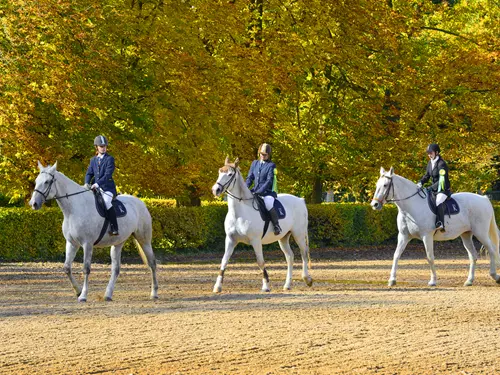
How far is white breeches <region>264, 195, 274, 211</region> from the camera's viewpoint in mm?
17953

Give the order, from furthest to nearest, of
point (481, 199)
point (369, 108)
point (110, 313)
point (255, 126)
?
point (369, 108) < point (255, 126) < point (481, 199) < point (110, 313)

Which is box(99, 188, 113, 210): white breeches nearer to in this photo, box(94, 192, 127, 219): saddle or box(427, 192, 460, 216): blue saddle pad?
box(94, 192, 127, 219): saddle

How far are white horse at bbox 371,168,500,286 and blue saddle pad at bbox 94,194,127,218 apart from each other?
16.5ft

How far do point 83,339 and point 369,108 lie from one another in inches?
912

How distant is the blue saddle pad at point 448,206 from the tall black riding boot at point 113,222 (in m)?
6.73

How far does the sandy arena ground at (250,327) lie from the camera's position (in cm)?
1014

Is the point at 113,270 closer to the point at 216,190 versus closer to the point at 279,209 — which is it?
the point at 216,190

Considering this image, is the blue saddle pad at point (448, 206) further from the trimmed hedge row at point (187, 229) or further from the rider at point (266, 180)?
the trimmed hedge row at point (187, 229)

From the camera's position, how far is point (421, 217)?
62.5ft

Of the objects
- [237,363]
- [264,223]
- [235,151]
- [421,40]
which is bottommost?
[237,363]

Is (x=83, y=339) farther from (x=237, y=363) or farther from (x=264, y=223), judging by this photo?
(x=264, y=223)

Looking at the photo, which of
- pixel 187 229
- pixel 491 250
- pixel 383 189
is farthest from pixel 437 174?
pixel 187 229

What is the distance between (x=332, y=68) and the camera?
3500cm

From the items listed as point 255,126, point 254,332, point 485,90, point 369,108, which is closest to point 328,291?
point 254,332
